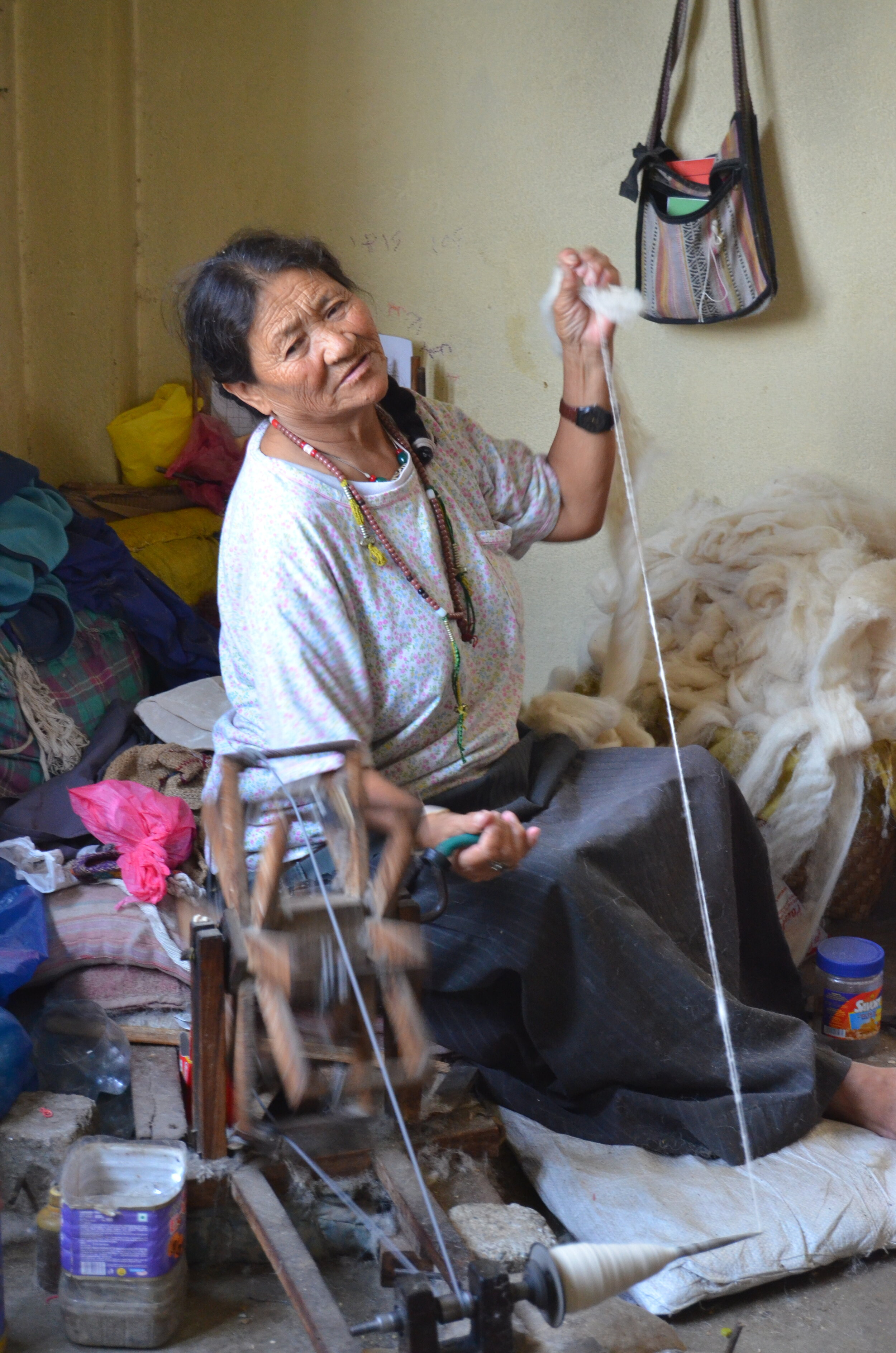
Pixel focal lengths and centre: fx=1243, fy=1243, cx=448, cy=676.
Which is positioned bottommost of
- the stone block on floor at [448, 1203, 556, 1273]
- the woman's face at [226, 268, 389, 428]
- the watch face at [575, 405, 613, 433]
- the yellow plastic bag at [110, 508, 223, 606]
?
the stone block on floor at [448, 1203, 556, 1273]

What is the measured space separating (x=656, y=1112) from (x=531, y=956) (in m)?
0.37

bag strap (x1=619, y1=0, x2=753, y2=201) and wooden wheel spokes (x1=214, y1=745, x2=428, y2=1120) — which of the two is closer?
wooden wheel spokes (x1=214, y1=745, x2=428, y2=1120)

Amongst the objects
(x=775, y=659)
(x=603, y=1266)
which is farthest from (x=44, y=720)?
(x=603, y=1266)

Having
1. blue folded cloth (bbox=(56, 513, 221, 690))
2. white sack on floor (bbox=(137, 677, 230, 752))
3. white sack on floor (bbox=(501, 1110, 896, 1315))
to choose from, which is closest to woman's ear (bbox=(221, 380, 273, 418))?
white sack on floor (bbox=(137, 677, 230, 752))

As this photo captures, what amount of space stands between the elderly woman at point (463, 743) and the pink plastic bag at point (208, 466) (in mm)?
1883

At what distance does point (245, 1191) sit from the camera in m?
1.74

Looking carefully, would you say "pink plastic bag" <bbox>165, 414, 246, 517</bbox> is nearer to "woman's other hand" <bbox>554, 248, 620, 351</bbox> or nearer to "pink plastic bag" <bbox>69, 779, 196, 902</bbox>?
"pink plastic bag" <bbox>69, 779, 196, 902</bbox>

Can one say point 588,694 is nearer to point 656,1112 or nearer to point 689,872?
point 689,872

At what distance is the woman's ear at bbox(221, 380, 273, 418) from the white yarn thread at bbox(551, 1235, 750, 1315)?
1287 millimetres

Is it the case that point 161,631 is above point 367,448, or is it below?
below

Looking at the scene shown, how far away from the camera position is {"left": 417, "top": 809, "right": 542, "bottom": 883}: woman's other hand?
163cm

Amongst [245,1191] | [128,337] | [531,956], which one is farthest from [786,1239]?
[128,337]

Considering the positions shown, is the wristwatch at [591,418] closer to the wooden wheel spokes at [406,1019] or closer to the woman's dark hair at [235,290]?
the woman's dark hair at [235,290]

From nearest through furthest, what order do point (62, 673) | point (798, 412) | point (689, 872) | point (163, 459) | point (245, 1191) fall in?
point (245, 1191) < point (689, 872) < point (62, 673) < point (798, 412) < point (163, 459)
